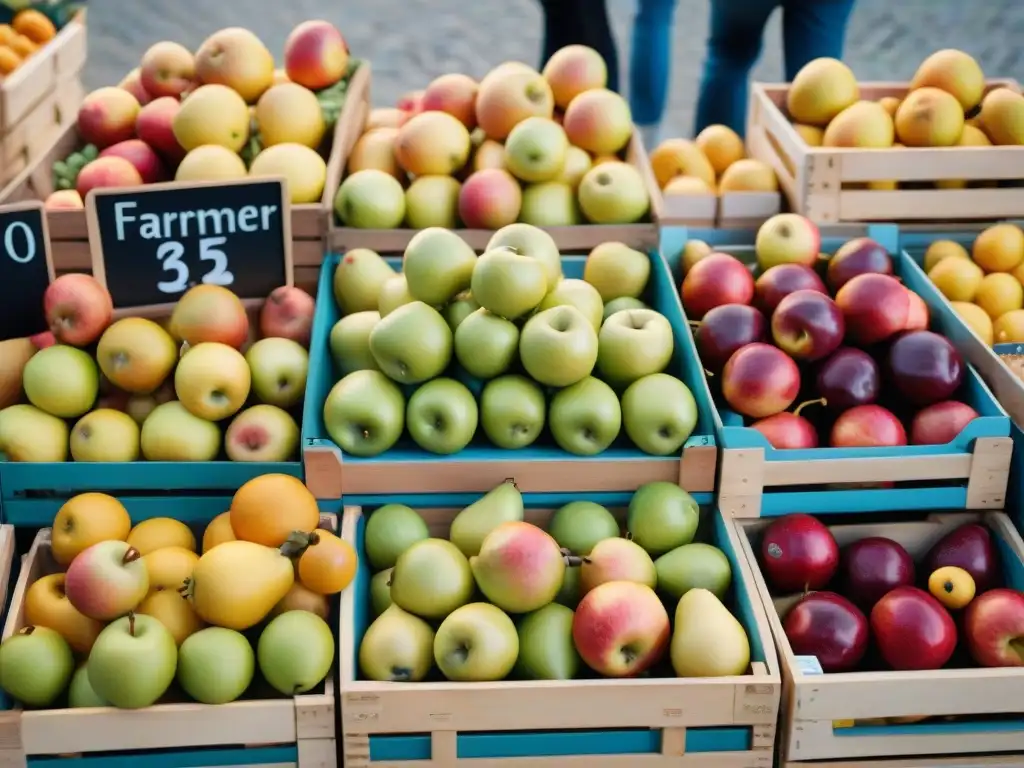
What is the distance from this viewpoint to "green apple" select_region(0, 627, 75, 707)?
1.76 metres

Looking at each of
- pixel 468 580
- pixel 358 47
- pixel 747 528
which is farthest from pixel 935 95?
pixel 358 47

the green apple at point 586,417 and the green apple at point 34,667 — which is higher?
the green apple at point 586,417

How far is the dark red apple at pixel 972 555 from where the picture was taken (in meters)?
2.06

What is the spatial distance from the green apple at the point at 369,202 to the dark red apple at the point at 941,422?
4.07ft

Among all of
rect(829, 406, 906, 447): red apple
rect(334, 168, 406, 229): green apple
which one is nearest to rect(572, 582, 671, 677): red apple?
rect(829, 406, 906, 447): red apple

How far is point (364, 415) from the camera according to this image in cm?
Result: 205

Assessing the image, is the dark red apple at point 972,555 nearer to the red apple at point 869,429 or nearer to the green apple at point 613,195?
the red apple at point 869,429

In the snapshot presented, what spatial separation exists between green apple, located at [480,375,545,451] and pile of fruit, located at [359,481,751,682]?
0.10m

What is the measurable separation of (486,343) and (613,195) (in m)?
0.70

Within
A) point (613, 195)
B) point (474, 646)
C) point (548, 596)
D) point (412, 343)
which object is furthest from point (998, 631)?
point (613, 195)

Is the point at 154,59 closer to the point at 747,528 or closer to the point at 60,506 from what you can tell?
the point at 60,506

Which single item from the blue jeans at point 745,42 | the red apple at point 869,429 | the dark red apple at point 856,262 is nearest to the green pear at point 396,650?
the red apple at point 869,429

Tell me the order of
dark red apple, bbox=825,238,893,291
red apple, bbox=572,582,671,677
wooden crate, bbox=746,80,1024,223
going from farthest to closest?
wooden crate, bbox=746,80,1024,223
dark red apple, bbox=825,238,893,291
red apple, bbox=572,582,671,677

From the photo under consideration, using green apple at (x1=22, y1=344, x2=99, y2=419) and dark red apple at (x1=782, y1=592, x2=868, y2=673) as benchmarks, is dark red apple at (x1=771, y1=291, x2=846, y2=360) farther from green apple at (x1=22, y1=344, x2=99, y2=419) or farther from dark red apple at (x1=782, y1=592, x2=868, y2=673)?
green apple at (x1=22, y1=344, x2=99, y2=419)
